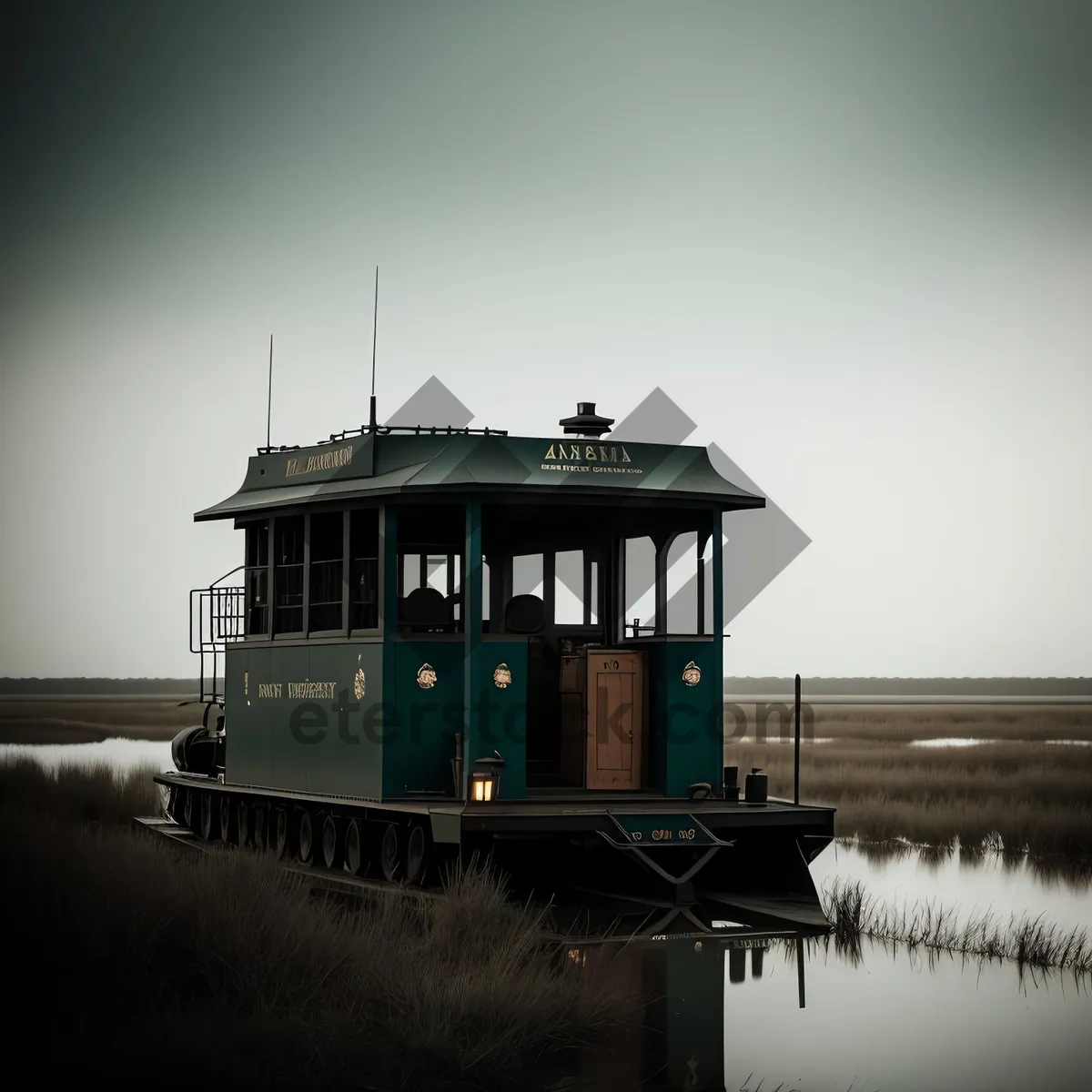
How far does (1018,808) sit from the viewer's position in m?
24.9

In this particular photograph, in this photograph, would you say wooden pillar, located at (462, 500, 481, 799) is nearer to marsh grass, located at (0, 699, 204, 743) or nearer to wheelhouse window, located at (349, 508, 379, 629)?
wheelhouse window, located at (349, 508, 379, 629)

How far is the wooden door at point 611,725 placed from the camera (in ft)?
53.3

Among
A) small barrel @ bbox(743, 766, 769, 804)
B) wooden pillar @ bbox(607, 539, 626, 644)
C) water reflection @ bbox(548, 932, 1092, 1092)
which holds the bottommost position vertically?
water reflection @ bbox(548, 932, 1092, 1092)

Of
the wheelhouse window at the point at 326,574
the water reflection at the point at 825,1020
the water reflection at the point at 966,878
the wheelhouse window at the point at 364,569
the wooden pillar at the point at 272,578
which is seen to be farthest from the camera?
the wooden pillar at the point at 272,578

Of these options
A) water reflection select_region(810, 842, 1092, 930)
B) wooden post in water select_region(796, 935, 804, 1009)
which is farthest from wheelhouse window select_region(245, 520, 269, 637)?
wooden post in water select_region(796, 935, 804, 1009)

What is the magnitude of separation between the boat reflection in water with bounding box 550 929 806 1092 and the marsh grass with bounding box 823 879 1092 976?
0.93 meters

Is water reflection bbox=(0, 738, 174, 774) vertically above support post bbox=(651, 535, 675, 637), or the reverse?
support post bbox=(651, 535, 675, 637)

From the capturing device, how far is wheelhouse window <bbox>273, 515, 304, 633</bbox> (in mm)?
17922

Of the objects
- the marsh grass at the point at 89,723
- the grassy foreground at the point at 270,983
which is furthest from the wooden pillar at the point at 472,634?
the marsh grass at the point at 89,723

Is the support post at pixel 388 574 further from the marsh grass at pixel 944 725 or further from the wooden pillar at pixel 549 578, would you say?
the marsh grass at pixel 944 725

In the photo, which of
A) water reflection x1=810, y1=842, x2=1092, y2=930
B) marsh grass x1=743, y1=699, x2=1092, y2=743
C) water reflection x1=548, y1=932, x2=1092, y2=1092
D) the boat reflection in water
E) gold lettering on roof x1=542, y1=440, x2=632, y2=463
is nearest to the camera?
the boat reflection in water

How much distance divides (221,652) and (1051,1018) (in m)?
11.3

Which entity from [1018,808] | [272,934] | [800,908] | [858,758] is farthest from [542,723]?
[858,758]

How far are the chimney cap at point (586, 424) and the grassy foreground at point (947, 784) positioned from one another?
317 inches
